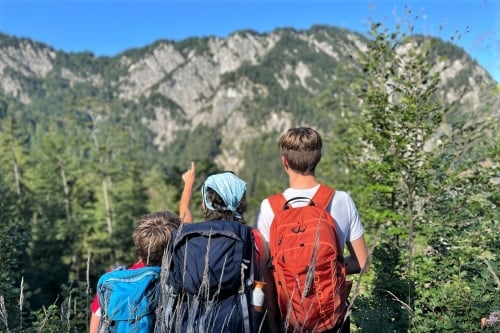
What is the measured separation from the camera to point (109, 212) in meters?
27.1

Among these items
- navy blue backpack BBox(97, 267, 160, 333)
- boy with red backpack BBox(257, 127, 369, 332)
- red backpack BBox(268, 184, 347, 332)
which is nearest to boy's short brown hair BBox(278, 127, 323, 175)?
boy with red backpack BBox(257, 127, 369, 332)

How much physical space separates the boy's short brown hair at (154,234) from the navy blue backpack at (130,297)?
11 cm

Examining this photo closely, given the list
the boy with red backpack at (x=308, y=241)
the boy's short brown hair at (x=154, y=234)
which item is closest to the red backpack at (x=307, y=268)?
the boy with red backpack at (x=308, y=241)

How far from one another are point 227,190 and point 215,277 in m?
0.45

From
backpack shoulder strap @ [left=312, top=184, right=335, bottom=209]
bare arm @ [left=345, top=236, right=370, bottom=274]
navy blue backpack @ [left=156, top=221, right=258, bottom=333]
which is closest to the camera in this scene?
navy blue backpack @ [left=156, top=221, right=258, bottom=333]

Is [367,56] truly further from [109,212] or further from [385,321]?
[109,212]

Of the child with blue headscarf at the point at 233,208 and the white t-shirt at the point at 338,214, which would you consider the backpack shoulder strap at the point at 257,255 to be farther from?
the white t-shirt at the point at 338,214

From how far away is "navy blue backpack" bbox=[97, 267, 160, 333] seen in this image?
2293mm

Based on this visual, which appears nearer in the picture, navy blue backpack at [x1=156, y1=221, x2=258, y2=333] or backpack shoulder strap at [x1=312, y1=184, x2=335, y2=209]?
navy blue backpack at [x1=156, y1=221, x2=258, y2=333]

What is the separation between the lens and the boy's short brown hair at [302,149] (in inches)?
90.0

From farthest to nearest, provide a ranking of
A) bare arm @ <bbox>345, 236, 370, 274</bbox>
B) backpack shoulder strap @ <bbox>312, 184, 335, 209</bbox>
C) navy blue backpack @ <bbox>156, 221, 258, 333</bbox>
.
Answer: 1. bare arm @ <bbox>345, 236, 370, 274</bbox>
2. backpack shoulder strap @ <bbox>312, 184, 335, 209</bbox>
3. navy blue backpack @ <bbox>156, 221, 258, 333</bbox>

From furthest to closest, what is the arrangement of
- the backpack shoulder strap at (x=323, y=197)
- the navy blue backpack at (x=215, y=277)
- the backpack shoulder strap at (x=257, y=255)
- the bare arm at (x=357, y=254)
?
1. the bare arm at (x=357, y=254)
2. the backpack shoulder strap at (x=323, y=197)
3. the backpack shoulder strap at (x=257, y=255)
4. the navy blue backpack at (x=215, y=277)

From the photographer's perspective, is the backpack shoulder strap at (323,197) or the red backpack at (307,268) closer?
the red backpack at (307,268)

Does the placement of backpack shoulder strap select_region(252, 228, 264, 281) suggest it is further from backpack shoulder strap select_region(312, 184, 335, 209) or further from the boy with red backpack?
backpack shoulder strap select_region(312, 184, 335, 209)
